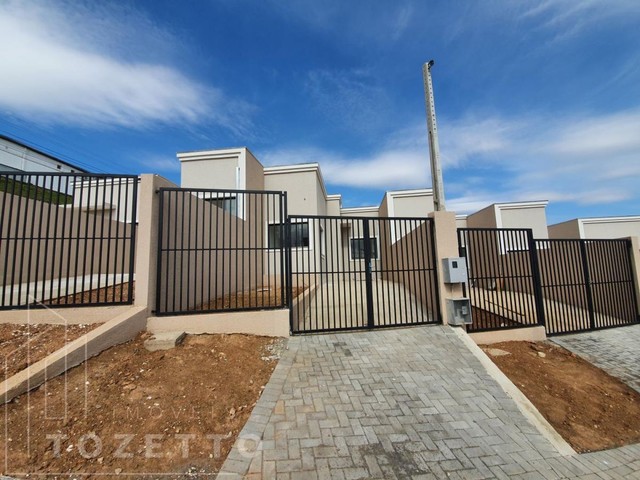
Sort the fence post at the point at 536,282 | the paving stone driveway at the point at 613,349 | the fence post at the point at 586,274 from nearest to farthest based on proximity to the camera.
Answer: the paving stone driveway at the point at 613,349 → the fence post at the point at 536,282 → the fence post at the point at 586,274

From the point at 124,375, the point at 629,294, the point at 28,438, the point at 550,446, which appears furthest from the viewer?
the point at 629,294

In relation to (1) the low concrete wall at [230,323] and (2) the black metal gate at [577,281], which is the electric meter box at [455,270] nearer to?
(2) the black metal gate at [577,281]

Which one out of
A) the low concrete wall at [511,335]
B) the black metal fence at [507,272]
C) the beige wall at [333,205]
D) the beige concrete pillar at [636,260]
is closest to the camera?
the low concrete wall at [511,335]

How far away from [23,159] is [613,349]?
3470 cm

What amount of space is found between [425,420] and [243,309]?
3560mm

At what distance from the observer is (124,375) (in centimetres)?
384

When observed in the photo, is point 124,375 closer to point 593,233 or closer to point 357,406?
point 357,406

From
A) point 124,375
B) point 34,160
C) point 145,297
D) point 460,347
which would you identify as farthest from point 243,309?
point 34,160

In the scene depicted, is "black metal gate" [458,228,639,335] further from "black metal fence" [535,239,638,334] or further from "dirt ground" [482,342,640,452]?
"dirt ground" [482,342,640,452]

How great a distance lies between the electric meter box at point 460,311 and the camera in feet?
19.5

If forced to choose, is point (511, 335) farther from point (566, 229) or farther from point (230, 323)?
point (566, 229)

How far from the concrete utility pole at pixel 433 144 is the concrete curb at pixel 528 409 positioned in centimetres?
321

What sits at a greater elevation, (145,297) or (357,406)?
(145,297)

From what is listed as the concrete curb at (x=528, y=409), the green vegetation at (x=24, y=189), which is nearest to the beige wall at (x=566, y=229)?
the concrete curb at (x=528, y=409)
